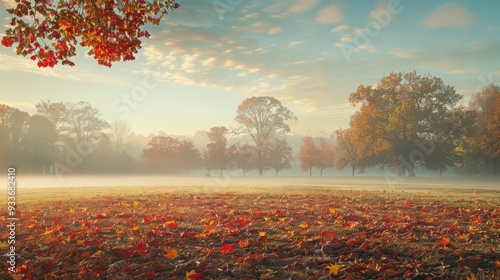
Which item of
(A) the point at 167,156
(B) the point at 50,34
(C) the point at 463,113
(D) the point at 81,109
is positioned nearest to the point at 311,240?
(B) the point at 50,34

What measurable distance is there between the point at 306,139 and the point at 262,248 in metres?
67.9

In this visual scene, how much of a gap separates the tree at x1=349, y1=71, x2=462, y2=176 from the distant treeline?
0.46 ft

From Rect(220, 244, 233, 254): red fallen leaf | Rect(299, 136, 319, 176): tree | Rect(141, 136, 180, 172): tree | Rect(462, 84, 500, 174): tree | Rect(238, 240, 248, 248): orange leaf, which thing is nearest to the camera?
Rect(220, 244, 233, 254): red fallen leaf

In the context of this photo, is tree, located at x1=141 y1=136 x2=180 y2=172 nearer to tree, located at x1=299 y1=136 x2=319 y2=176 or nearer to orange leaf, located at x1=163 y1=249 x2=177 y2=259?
tree, located at x1=299 y1=136 x2=319 y2=176

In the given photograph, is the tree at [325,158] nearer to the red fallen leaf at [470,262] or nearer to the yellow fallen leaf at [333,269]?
the red fallen leaf at [470,262]

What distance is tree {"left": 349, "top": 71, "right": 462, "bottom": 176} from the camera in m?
52.5

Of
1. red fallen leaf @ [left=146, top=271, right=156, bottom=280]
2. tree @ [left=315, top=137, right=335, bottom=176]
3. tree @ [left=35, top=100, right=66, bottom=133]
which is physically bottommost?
red fallen leaf @ [left=146, top=271, right=156, bottom=280]

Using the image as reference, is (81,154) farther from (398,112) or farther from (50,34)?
(50,34)

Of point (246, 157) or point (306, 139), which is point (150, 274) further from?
point (306, 139)

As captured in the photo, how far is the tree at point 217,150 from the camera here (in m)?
68.7

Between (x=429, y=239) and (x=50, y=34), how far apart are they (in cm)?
953

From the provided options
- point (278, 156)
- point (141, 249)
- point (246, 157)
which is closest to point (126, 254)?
point (141, 249)

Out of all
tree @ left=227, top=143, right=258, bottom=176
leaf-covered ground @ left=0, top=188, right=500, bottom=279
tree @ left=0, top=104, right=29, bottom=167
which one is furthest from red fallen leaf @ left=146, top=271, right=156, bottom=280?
tree @ left=0, top=104, right=29, bottom=167

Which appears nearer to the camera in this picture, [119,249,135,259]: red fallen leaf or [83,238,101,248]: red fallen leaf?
[119,249,135,259]: red fallen leaf
